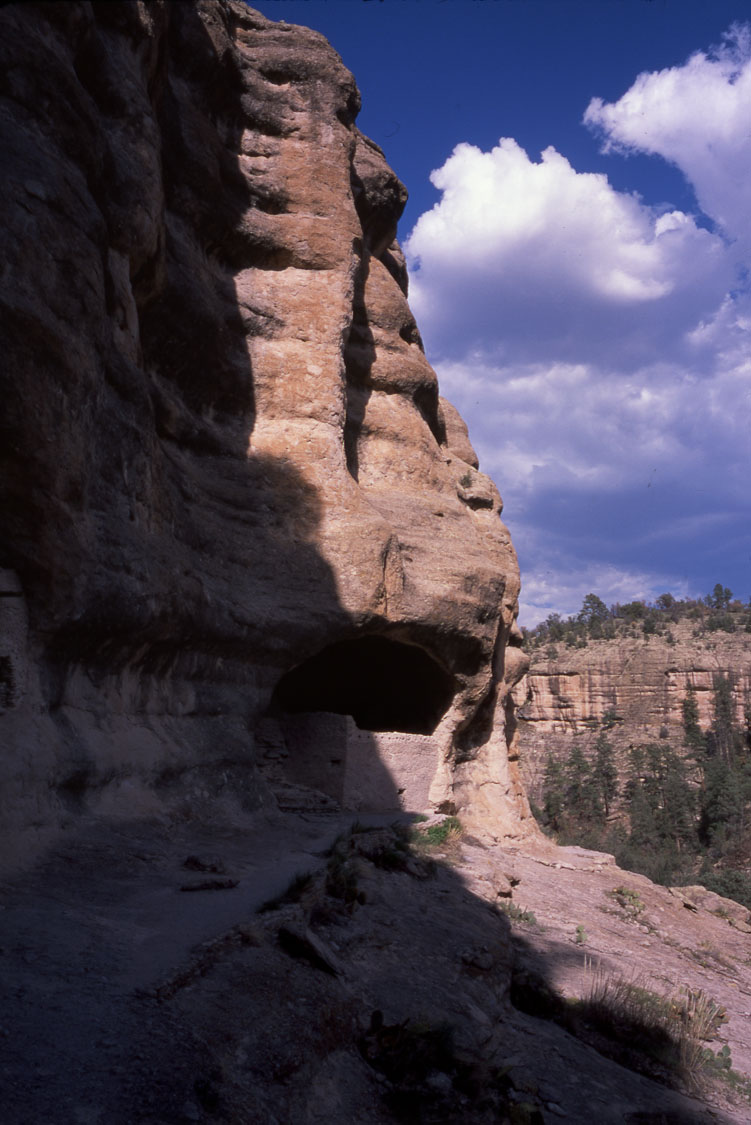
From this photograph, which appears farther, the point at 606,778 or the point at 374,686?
the point at 606,778

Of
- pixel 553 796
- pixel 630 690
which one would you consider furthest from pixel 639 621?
pixel 553 796

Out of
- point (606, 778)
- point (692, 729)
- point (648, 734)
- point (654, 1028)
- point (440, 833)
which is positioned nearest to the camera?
point (654, 1028)

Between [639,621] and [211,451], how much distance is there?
5835 cm

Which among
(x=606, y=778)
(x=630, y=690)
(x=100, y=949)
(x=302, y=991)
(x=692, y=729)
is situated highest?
(x=630, y=690)

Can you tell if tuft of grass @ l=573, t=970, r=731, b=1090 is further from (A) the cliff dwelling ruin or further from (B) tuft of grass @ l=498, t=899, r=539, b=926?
(A) the cliff dwelling ruin

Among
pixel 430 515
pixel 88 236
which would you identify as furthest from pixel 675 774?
pixel 88 236

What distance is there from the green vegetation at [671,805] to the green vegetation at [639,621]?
903cm

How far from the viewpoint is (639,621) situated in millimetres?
65438

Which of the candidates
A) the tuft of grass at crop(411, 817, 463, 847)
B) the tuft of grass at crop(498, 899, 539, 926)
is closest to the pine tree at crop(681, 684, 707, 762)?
the tuft of grass at crop(411, 817, 463, 847)

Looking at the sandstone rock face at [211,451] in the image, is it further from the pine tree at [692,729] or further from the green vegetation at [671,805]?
the pine tree at [692,729]

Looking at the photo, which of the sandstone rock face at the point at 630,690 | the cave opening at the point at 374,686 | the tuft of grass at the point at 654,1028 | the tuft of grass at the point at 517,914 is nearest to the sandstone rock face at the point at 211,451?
the cave opening at the point at 374,686

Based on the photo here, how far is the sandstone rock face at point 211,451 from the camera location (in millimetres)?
6582

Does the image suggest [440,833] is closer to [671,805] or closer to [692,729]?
[671,805]

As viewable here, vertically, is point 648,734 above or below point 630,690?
below
